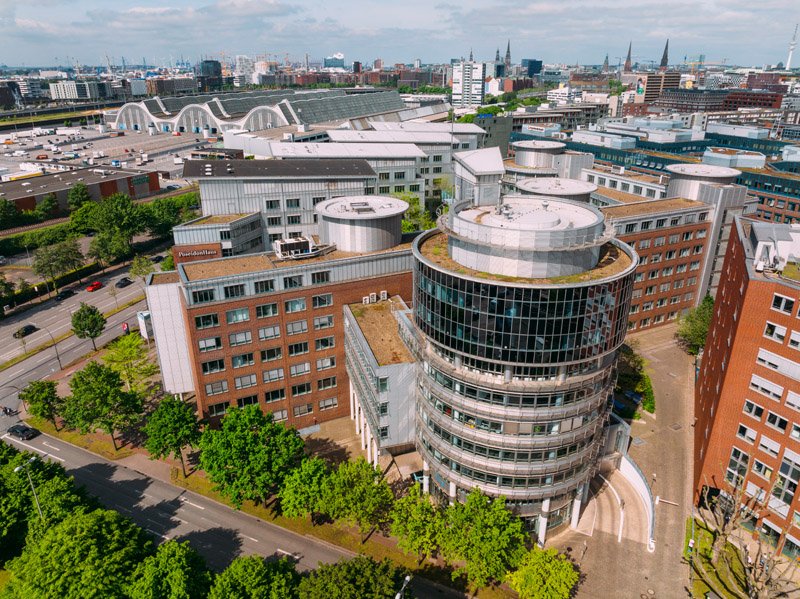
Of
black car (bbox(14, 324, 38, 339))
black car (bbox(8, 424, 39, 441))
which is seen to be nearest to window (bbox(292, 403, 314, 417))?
black car (bbox(8, 424, 39, 441))

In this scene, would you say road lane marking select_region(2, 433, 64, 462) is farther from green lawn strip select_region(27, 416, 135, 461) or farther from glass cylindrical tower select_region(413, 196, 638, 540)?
glass cylindrical tower select_region(413, 196, 638, 540)

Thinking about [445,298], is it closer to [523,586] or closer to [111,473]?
[523,586]

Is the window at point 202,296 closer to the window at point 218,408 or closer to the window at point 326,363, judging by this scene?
the window at point 218,408

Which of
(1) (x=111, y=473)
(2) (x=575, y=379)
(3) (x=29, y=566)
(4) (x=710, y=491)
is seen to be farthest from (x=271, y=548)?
(4) (x=710, y=491)

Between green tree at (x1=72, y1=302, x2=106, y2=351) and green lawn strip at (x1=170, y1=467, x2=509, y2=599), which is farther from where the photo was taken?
green tree at (x1=72, y1=302, x2=106, y2=351)

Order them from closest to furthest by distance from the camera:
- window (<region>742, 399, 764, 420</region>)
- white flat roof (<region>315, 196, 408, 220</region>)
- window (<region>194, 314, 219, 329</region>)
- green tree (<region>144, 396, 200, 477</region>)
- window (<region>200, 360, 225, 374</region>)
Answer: window (<region>742, 399, 764, 420</region>) → green tree (<region>144, 396, 200, 477</region>) → window (<region>194, 314, 219, 329</region>) → window (<region>200, 360, 225, 374</region>) → white flat roof (<region>315, 196, 408, 220</region>)

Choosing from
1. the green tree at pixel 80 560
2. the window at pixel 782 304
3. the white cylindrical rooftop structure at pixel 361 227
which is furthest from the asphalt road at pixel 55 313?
the window at pixel 782 304
